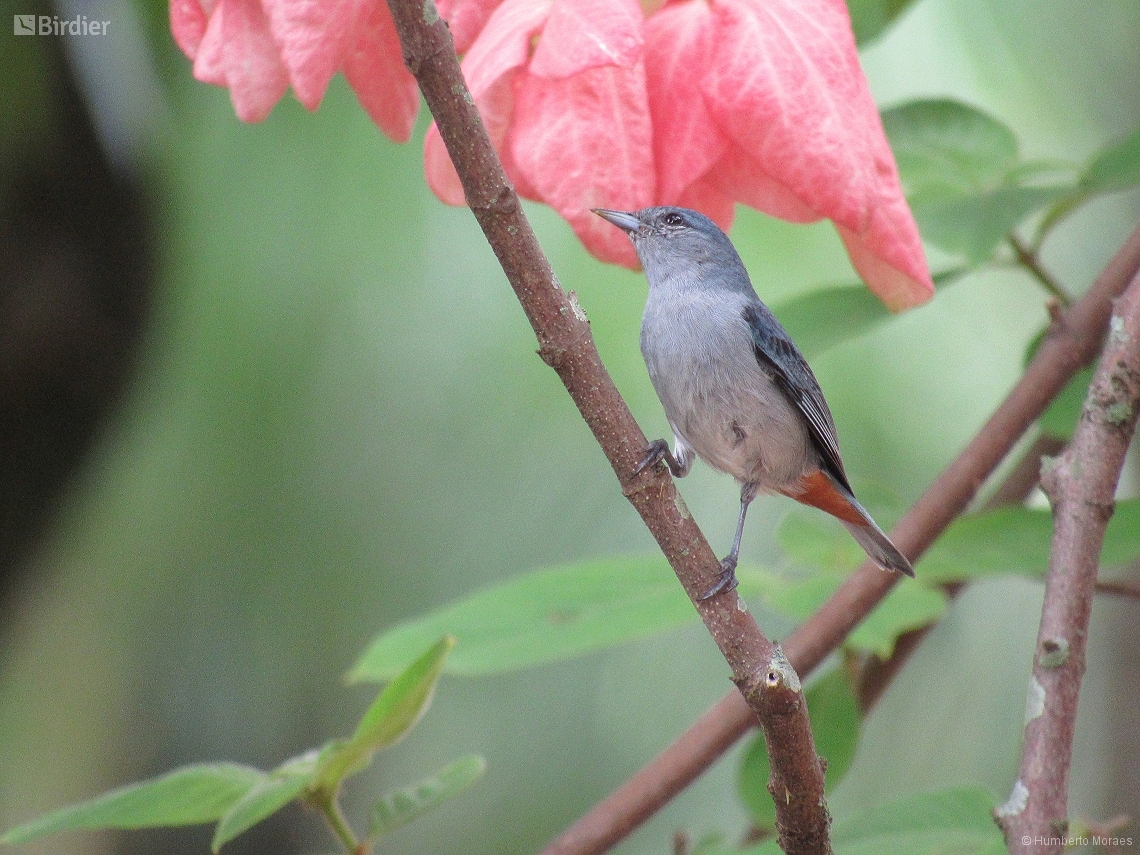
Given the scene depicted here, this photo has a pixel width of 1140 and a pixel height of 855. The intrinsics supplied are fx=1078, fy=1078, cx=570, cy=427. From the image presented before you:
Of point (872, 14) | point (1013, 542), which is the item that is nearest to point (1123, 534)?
point (1013, 542)

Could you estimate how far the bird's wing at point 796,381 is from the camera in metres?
1.02

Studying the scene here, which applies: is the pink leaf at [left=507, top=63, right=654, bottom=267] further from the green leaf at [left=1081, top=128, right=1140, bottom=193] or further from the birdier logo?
the birdier logo

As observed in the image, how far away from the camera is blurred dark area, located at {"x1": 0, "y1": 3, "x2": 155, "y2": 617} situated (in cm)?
134

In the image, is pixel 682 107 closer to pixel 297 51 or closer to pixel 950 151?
pixel 297 51

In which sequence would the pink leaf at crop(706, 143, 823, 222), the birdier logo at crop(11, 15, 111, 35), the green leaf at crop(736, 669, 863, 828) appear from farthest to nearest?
the birdier logo at crop(11, 15, 111, 35) → the green leaf at crop(736, 669, 863, 828) → the pink leaf at crop(706, 143, 823, 222)

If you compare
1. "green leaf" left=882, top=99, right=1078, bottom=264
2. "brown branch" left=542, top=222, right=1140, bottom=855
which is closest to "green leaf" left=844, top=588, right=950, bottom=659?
"brown branch" left=542, top=222, right=1140, bottom=855

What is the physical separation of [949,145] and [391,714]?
2.13 ft

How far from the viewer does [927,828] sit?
29.0 inches

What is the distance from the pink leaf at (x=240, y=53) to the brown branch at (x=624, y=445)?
0.48 feet

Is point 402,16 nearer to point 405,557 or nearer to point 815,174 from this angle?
point 815,174

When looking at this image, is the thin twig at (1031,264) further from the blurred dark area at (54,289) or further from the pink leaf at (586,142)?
the blurred dark area at (54,289)

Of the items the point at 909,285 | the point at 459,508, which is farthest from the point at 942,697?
the point at 909,285

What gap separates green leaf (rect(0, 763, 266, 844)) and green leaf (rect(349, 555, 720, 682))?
0.18 metres

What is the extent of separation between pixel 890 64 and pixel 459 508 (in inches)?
36.0
